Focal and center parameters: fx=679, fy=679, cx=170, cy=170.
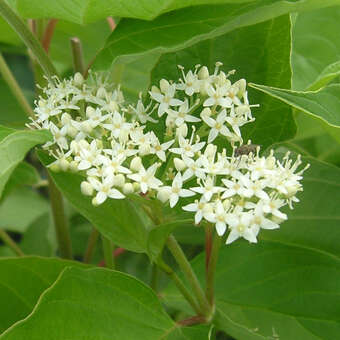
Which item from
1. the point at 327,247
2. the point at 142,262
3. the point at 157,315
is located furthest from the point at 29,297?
the point at 142,262

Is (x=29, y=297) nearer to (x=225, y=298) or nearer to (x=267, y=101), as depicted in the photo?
(x=225, y=298)

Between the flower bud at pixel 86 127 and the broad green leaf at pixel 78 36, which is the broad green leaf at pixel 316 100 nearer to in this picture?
the flower bud at pixel 86 127

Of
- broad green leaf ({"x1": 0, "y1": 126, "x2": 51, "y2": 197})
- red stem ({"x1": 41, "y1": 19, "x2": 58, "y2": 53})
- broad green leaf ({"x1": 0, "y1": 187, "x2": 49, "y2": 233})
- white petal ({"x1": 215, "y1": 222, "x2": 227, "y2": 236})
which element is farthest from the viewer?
broad green leaf ({"x1": 0, "y1": 187, "x2": 49, "y2": 233})

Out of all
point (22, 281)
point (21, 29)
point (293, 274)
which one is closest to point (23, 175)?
point (22, 281)

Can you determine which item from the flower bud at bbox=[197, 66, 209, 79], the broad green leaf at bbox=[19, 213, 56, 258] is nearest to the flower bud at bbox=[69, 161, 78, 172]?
the flower bud at bbox=[197, 66, 209, 79]

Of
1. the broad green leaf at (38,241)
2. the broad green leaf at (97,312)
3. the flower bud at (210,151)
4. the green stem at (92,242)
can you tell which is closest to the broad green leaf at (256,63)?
the flower bud at (210,151)

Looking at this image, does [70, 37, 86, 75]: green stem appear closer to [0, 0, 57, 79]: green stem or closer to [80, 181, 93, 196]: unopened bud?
[0, 0, 57, 79]: green stem
